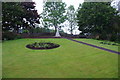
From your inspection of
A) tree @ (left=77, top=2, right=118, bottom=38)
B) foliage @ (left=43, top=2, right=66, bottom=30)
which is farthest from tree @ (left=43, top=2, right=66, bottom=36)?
tree @ (left=77, top=2, right=118, bottom=38)

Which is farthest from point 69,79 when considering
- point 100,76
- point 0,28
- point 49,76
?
point 0,28

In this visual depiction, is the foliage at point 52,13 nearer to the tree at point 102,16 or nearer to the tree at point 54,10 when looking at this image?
the tree at point 54,10

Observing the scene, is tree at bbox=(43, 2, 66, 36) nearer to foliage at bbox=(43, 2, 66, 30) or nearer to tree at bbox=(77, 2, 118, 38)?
foliage at bbox=(43, 2, 66, 30)

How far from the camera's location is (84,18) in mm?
19750

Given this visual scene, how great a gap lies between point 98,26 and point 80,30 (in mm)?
7376

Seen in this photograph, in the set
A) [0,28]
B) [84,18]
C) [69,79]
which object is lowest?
[69,79]

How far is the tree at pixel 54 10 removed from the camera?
2580 cm

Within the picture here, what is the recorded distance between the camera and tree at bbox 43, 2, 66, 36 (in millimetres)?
25800

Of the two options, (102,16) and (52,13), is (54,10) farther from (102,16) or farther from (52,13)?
(102,16)

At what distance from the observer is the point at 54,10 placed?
83.9 ft

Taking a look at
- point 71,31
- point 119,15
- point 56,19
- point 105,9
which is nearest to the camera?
point 105,9

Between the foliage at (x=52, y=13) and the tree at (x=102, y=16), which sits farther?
the foliage at (x=52, y=13)

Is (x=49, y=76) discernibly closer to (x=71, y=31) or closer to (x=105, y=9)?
(x=105, y=9)

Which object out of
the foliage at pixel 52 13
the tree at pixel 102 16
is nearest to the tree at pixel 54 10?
the foliage at pixel 52 13
